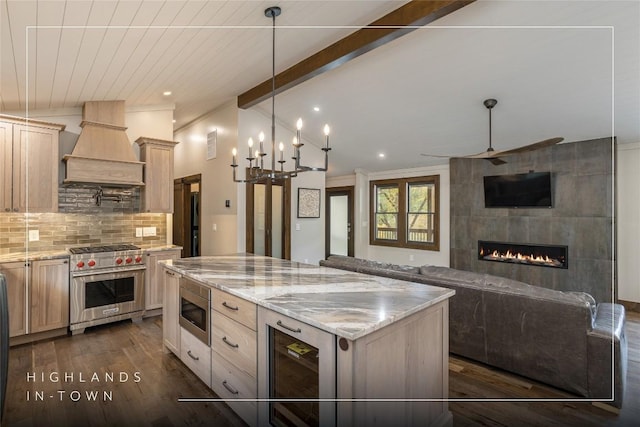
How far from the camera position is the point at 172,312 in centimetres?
286

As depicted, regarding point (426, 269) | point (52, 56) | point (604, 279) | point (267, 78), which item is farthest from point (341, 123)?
point (604, 279)

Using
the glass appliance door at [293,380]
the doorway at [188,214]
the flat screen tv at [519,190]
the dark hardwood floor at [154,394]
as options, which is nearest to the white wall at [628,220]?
the flat screen tv at [519,190]

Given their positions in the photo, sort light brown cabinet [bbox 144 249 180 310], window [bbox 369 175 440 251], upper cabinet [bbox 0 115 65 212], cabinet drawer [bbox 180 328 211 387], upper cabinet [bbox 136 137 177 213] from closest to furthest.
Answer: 1. cabinet drawer [bbox 180 328 211 387]
2. upper cabinet [bbox 0 115 65 212]
3. light brown cabinet [bbox 144 249 180 310]
4. upper cabinet [bbox 136 137 177 213]
5. window [bbox 369 175 440 251]

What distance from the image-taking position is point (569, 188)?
489cm

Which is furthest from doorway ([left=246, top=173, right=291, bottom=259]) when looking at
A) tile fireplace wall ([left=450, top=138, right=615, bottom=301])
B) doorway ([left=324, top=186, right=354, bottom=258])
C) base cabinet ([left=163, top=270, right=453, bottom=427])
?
tile fireplace wall ([left=450, top=138, right=615, bottom=301])

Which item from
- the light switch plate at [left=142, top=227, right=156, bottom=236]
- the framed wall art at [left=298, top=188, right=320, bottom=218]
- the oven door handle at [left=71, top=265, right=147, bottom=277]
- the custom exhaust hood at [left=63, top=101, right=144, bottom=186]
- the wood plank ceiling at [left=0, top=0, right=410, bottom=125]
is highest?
the wood plank ceiling at [left=0, top=0, right=410, bottom=125]

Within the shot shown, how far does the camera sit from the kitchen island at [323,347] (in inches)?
56.9

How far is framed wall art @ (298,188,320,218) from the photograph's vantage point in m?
6.13

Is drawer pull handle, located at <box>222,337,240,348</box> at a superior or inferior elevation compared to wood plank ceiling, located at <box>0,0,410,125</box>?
inferior

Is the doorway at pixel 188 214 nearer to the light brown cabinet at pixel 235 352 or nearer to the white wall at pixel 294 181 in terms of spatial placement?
the white wall at pixel 294 181

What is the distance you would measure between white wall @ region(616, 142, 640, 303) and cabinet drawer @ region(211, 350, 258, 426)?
5384mm

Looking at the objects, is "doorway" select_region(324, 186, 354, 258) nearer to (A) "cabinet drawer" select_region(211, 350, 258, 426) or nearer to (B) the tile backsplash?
(B) the tile backsplash

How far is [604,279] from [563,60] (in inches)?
123

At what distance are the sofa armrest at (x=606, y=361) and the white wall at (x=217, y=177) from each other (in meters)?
4.32
